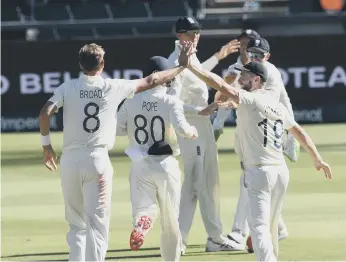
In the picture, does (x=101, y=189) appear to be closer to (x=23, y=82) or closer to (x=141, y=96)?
(x=141, y=96)

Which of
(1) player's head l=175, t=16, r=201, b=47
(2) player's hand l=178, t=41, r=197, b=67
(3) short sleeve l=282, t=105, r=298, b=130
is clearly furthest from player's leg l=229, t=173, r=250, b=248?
(2) player's hand l=178, t=41, r=197, b=67

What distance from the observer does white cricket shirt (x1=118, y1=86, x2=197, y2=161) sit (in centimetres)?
1100

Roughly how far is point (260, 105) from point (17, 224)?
4.86m

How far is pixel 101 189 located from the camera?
411 inches

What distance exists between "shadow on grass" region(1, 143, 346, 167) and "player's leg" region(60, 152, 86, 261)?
995 centimetres

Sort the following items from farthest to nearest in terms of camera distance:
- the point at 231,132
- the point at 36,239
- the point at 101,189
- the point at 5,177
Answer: the point at 231,132, the point at 5,177, the point at 36,239, the point at 101,189

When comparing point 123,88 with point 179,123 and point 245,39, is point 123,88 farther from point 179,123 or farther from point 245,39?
point 245,39

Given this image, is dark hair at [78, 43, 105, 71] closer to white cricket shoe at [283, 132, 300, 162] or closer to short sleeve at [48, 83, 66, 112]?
short sleeve at [48, 83, 66, 112]

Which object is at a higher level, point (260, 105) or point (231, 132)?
point (260, 105)

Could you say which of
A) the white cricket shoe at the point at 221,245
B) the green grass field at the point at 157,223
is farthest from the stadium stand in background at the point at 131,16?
the white cricket shoe at the point at 221,245

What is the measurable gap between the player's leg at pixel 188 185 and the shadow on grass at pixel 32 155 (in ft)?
27.1

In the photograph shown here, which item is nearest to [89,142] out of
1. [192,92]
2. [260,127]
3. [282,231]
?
[260,127]

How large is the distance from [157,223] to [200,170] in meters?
1.96

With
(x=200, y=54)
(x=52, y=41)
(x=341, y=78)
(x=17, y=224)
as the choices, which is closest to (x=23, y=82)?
(x=52, y=41)
